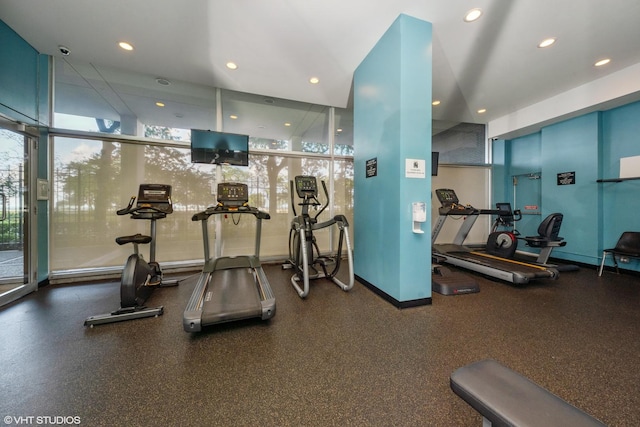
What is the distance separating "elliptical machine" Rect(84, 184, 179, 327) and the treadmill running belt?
0.63 meters

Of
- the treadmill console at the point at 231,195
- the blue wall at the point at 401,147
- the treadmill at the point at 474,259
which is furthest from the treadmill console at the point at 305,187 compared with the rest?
the treadmill at the point at 474,259

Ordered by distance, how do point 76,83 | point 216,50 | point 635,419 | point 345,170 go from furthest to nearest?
point 345,170
point 76,83
point 216,50
point 635,419

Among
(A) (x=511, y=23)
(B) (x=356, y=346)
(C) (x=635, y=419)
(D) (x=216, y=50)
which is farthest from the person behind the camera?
(D) (x=216, y=50)

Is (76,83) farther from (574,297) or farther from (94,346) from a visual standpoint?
(574,297)

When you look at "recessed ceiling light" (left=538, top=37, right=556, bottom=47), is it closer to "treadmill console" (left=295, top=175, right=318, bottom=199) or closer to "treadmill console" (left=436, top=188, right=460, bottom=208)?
"treadmill console" (left=436, top=188, right=460, bottom=208)

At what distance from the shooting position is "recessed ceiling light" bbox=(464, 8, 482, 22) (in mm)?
2541

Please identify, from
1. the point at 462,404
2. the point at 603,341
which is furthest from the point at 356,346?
the point at 603,341

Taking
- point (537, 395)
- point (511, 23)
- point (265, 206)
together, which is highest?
point (511, 23)

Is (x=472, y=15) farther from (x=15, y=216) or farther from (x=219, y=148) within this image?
(x=15, y=216)

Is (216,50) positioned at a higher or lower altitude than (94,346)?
higher

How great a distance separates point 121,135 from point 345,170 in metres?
4.18

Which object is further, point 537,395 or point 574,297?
point 574,297

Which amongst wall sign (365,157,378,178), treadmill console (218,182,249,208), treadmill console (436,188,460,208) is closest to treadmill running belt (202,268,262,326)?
treadmill console (218,182,249,208)

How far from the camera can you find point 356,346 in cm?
191
